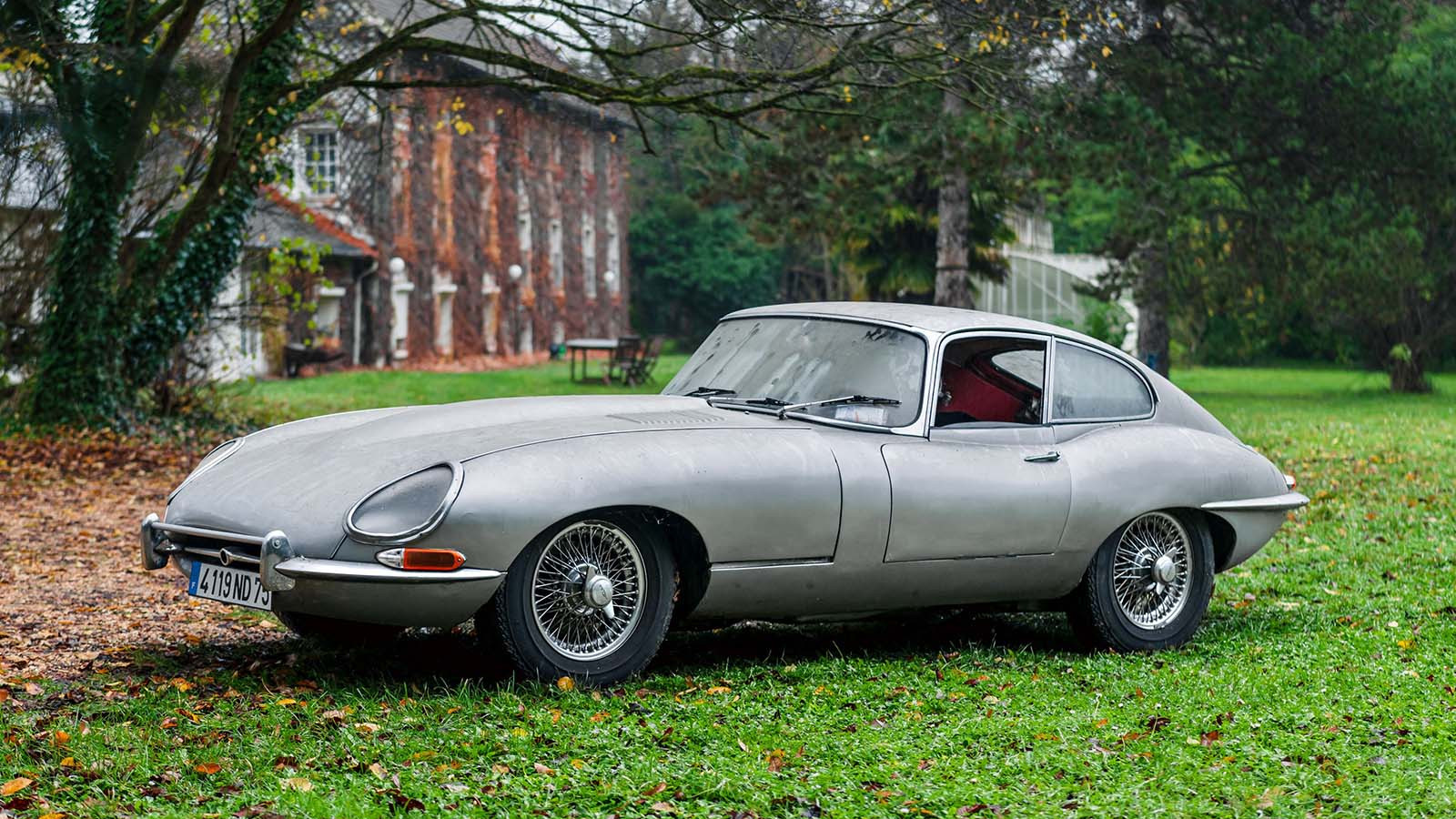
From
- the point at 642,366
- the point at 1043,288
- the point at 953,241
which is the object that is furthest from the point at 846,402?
the point at 1043,288

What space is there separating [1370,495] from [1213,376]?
99.5 feet

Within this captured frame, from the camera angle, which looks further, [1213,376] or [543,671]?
[1213,376]

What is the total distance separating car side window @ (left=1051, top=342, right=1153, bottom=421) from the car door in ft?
0.56

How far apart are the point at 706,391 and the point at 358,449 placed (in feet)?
5.51

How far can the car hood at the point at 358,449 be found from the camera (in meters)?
5.73

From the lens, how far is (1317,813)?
4.62 meters

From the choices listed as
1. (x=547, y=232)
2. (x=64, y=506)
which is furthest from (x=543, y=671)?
(x=547, y=232)

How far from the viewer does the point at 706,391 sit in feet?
23.5

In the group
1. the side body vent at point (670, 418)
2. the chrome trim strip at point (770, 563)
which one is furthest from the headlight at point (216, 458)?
the chrome trim strip at point (770, 563)

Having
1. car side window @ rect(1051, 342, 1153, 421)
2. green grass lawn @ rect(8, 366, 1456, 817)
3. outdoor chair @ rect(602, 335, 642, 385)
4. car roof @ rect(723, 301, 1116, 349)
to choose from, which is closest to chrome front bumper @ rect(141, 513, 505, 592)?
green grass lawn @ rect(8, 366, 1456, 817)

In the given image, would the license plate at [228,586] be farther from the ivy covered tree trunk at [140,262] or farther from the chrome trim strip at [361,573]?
the ivy covered tree trunk at [140,262]

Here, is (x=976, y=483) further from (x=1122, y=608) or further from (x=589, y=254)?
(x=589, y=254)

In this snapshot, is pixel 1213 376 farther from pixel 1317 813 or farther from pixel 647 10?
pixel 1317 813

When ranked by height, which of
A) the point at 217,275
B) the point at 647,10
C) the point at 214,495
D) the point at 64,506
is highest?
the point at 647,10
